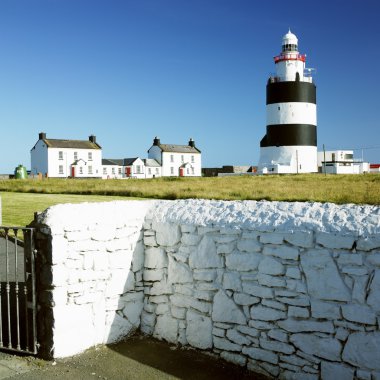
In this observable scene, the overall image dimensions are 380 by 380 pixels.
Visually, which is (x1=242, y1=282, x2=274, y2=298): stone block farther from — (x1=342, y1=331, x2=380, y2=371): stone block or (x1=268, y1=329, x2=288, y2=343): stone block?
(x1=342, y1=331, x2=380, y2=371): stone block

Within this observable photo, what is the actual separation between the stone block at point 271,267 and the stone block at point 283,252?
59 millimetres

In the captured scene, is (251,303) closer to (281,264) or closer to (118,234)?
(281,264)

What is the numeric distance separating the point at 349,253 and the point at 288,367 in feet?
4.22


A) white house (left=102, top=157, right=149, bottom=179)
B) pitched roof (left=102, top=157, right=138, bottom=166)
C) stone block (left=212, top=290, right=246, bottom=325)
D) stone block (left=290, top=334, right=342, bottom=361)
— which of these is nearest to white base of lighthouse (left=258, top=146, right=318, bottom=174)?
white house (left=102, top=157, right=149, bottom=179)

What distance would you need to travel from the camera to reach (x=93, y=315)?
5199mm

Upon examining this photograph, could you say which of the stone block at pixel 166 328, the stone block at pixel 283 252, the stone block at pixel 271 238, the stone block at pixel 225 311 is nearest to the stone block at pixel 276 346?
the stone block at pixel 225 311

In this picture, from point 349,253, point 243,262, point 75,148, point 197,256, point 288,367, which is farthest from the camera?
point 75,148

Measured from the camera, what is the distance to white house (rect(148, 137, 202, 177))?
251 ft

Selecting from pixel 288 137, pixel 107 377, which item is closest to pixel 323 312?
pixel 107 377

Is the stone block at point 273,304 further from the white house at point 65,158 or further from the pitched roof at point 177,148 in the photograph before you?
the pitched roof at point 177,148

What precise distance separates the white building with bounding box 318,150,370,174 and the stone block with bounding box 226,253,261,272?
51.8 metres

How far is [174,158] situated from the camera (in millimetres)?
77438

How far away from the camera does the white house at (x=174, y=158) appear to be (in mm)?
76562

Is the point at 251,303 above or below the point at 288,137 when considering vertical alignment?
below
